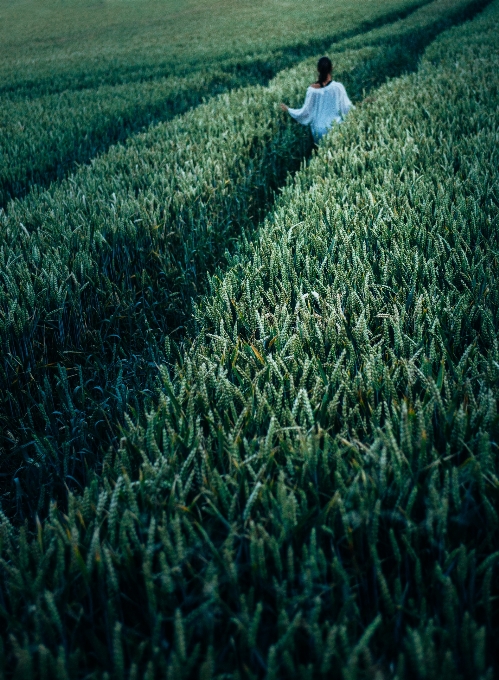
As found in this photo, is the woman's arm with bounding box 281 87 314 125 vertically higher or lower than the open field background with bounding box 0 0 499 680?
higher

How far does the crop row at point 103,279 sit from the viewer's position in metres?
1.91

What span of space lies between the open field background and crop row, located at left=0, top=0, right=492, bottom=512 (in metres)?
0.02

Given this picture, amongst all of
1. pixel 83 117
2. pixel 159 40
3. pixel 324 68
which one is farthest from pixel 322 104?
pixel 159 40

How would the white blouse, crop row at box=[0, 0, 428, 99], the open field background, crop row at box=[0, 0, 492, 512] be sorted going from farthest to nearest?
crop row at box=[0, 0, 428, 99]
the white blouse
crop row at box=[0, 0, 492, 512]
the open field background

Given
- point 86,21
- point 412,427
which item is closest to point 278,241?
point 412,427

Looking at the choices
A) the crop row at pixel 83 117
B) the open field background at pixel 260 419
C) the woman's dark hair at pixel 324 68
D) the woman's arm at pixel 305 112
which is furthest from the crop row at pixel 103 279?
the woman's dark hair at pixel 324 68

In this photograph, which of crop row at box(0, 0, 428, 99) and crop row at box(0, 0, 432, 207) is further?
crop row at box(0, 0, 428, 99)

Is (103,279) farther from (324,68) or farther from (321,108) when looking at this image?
(324,68)

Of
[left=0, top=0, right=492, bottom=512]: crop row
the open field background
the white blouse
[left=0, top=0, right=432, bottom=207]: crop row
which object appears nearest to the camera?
the open field background

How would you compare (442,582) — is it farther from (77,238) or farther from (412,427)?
(77,238)

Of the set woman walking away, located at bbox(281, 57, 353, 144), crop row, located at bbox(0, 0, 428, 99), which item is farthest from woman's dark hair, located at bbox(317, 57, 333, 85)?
crop row, located at bbox(0, 0, 428, 99)

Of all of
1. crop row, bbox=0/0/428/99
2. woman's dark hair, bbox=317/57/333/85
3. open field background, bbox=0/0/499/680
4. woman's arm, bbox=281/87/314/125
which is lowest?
open field background, bbox=0/0/499/680

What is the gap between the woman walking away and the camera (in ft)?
19.9

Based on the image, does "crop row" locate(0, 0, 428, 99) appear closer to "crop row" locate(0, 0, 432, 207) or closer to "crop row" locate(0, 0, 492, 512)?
"crop row" locate(0, 0, 432, 207)
